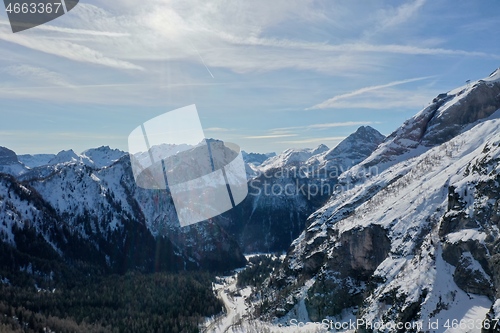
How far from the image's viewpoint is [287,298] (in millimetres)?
131250

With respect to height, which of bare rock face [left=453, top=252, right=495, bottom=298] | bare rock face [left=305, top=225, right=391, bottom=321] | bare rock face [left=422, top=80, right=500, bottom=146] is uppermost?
bare rock face [left=422, top=80, right=500, bottom=146]

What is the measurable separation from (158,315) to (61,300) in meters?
48.6

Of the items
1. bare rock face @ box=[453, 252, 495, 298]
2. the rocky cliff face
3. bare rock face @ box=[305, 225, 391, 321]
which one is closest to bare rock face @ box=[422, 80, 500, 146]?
the rocky cliff face

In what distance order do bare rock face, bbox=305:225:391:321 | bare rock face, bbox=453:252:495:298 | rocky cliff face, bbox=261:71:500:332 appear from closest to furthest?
1. bare rock face, bbox=453:252:495:298
2. rocky cliff face, bbox=261:71:500:332
3. bare rock face, bbox=305:225:391:321

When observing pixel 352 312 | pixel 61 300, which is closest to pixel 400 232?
pixel 352 312

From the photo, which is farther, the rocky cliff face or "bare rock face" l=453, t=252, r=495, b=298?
the rocky cliff face

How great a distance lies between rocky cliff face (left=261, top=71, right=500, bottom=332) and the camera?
74.9 meters

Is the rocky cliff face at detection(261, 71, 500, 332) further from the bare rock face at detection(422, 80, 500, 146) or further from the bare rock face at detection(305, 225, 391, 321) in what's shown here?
the bare rock face at detection(422, 80, 500, 146)

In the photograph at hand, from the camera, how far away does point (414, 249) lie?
96188 millimetres

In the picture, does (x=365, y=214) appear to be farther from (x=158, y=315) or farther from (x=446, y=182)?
(x=158, y=315)

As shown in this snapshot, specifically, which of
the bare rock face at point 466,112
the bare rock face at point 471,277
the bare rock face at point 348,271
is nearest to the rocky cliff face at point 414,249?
the bare rock face at point 471,277

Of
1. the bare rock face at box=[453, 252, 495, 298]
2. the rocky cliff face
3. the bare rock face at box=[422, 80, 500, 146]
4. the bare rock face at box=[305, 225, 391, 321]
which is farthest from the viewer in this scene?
the bare rock face at box=[422, 80, 500, 146]

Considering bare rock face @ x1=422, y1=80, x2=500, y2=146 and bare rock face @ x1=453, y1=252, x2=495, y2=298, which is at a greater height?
bare rock face @ x1=422, y1=80, x2=500, y2=146

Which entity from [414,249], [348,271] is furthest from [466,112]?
[414,249]
